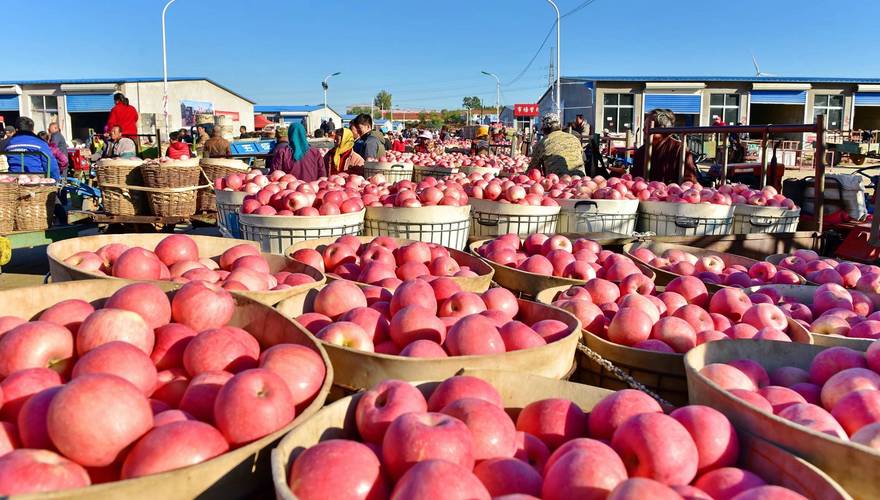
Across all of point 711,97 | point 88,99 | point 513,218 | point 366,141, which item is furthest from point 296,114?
point 513,218

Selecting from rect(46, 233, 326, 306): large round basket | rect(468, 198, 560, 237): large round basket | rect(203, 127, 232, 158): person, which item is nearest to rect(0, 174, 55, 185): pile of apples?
rect(46, 233, 326, 306): large round basket

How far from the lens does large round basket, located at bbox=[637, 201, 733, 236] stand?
17.7ft

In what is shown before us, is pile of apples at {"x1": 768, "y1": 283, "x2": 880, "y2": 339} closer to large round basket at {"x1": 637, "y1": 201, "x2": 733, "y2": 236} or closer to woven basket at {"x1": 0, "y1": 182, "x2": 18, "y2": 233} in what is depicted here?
large round basket at {"x1": 637, "y1": 201, "x2": 733, "y2": 236}

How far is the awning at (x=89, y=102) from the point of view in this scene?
39688 mm

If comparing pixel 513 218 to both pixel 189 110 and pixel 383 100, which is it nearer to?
pixel 189 110

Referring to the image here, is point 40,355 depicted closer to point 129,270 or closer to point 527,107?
point 129,270

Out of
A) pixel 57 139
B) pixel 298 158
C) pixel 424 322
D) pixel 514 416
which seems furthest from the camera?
pixel 57 139

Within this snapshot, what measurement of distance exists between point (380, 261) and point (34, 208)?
554 cm

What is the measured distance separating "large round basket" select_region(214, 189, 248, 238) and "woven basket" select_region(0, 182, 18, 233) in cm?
285

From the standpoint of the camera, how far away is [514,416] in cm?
183

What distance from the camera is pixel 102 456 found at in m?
1.39

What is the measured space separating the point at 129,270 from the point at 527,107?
39.0 m

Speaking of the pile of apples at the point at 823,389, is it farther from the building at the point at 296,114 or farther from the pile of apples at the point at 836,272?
the building at the point at 296,114

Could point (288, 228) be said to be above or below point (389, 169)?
below
